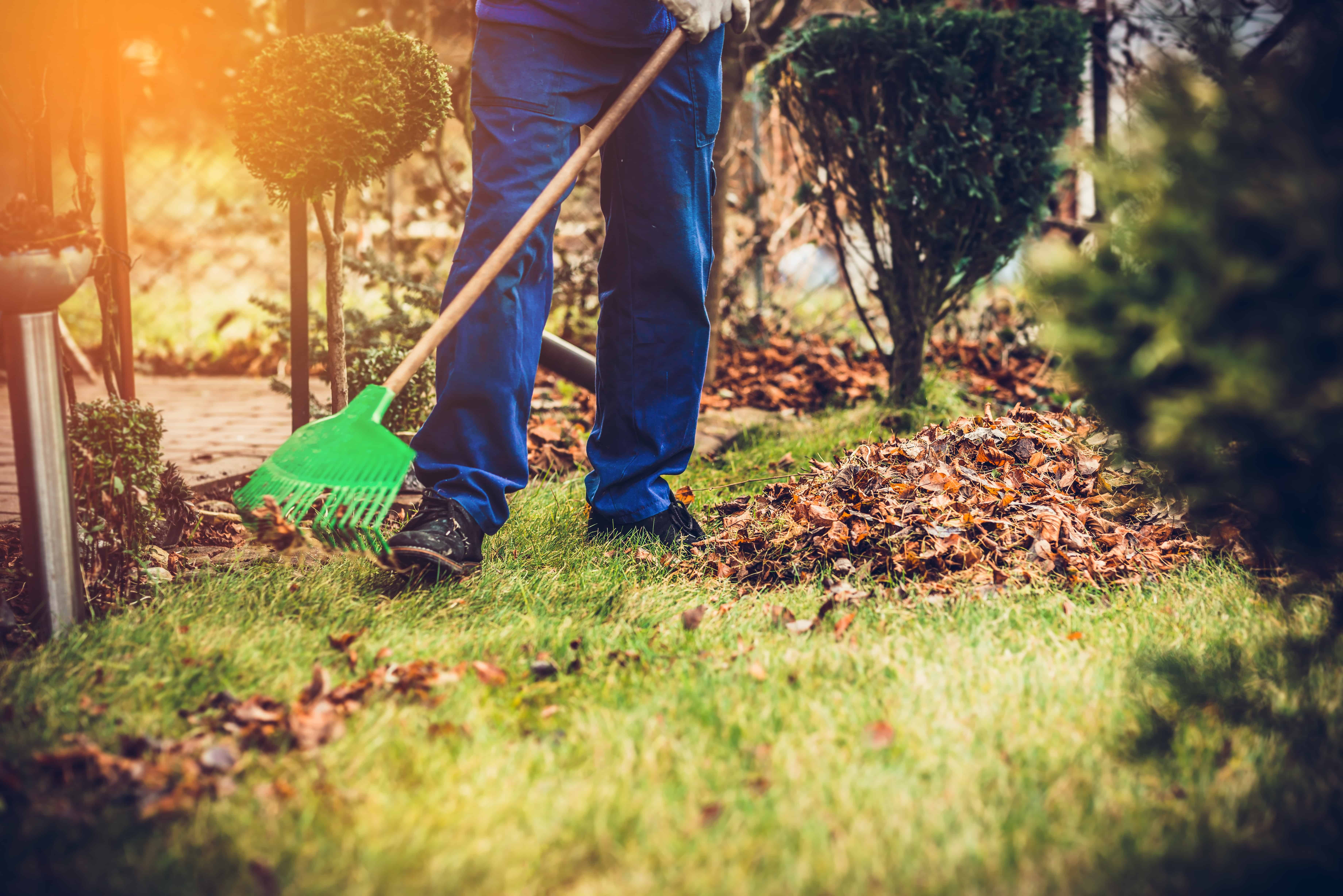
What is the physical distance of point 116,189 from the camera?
244 centimetres

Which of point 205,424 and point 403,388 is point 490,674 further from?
point 205,424

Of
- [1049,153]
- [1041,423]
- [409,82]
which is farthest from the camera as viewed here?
[1049,153]

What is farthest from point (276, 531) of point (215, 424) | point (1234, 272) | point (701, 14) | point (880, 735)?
point (215, 424)

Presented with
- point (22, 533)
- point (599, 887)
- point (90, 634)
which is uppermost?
point (22, 533)

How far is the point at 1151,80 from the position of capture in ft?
4.14

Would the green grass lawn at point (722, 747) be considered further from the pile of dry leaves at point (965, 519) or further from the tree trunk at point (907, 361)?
the tree trunk at point (907, 361)

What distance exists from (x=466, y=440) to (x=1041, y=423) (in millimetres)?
1855

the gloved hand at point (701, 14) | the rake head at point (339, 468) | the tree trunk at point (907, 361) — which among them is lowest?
the rake head at point (339, 468)

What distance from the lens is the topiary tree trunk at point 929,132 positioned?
3793 mm

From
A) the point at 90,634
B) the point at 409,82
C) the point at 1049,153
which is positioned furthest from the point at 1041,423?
the point at 90,634

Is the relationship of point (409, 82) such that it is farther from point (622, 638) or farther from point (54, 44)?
point (622, 638)

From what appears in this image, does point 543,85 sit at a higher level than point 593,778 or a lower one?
higher

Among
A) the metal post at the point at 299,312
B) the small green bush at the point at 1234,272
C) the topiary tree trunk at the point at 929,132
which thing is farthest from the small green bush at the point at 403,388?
the small green bush at the point at 1234,272

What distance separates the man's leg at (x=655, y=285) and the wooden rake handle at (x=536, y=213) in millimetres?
93
